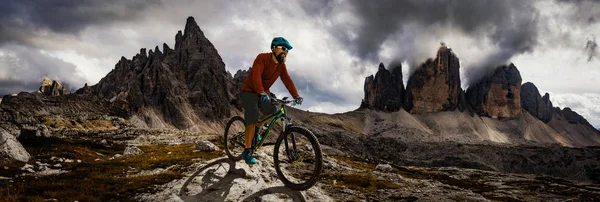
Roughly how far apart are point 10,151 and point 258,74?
64.9 ft

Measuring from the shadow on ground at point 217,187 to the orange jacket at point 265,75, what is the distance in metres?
3.27

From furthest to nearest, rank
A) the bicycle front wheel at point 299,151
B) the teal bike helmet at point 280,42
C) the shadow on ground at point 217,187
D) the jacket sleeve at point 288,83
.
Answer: the jacket sleeve at point 288,83 < the teal bike helmet at point 280,42 < the shadow on ground at point 217,187 < the bicycle front wheel at point 299,151

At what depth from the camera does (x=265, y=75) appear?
1130 centimetres

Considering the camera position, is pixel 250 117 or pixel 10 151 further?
pixel 10 151

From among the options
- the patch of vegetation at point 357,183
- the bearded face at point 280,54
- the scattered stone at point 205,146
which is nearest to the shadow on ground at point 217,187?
the patch of vegetation at point 357,183

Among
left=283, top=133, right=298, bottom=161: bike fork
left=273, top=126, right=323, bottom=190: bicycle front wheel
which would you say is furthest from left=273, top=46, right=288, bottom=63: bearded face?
left=283, top=133, right=298, bottom=161: bike fork

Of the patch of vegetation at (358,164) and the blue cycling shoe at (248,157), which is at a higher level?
the blue cycling shoe at (248,157)

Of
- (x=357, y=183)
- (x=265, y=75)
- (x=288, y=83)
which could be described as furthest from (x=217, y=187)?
(x=357, y=183)

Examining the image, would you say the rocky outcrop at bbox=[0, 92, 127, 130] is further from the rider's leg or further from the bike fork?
the bike fork

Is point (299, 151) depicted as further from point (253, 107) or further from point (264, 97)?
point (253, 107)

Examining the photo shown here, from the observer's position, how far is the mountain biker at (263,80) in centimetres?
1074

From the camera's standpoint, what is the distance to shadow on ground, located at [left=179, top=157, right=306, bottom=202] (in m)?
9.70

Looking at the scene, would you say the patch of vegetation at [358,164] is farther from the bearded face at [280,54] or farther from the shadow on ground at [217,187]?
the bearded face at [280,54]

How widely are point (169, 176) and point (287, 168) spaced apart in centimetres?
484
